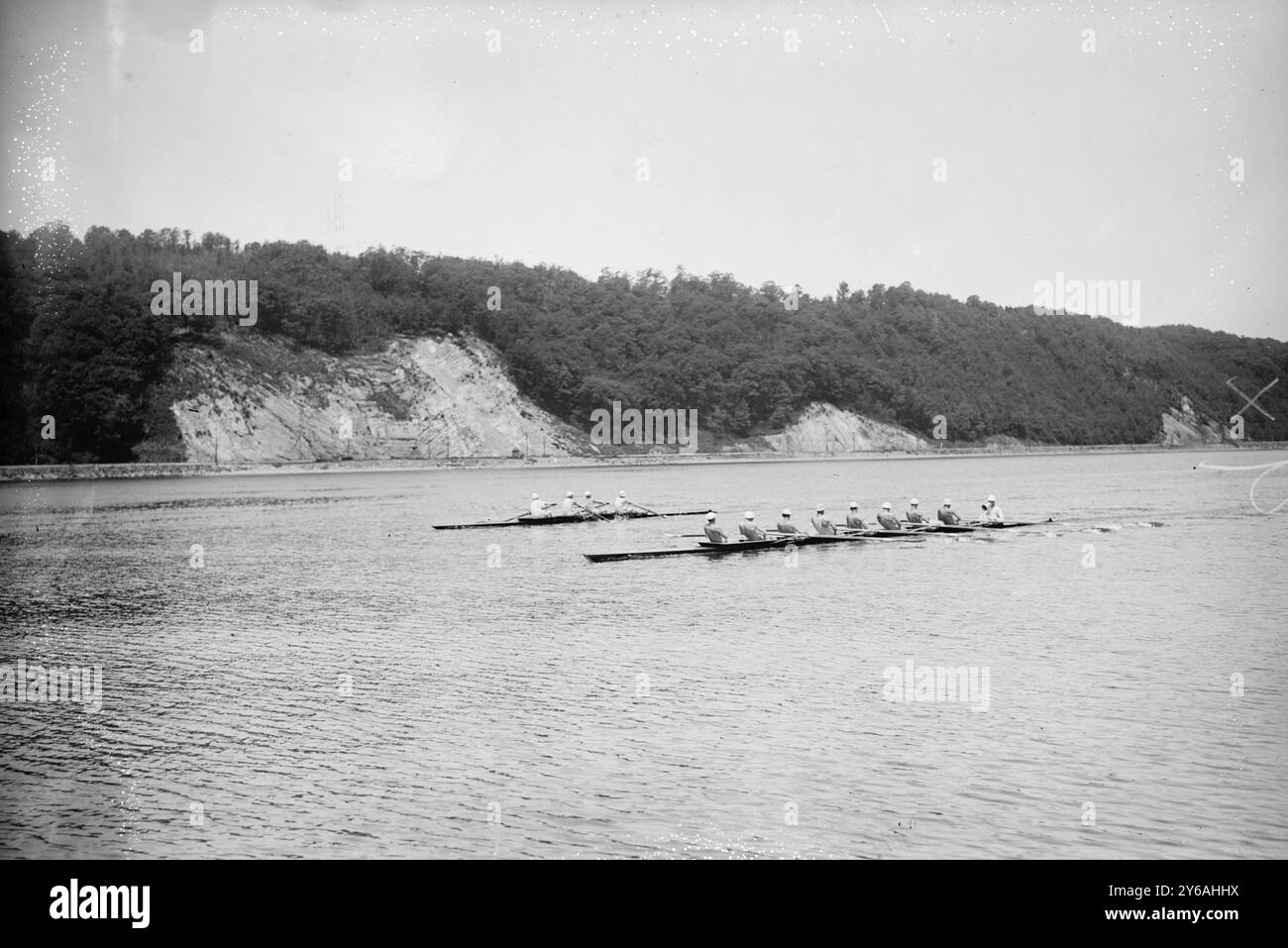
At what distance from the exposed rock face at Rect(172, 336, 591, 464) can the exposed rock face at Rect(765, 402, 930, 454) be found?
34993mm

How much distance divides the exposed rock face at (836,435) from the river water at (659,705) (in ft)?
409

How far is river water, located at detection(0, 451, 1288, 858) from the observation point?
13.7 m

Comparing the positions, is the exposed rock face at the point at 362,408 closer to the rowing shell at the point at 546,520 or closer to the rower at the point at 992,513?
the rowing shell at the point at 546,520

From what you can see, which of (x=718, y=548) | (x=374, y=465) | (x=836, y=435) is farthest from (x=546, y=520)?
(x=836, y=435)

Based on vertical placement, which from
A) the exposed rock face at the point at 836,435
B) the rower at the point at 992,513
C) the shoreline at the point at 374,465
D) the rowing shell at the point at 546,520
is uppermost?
the exposed rock face at the point at 836,435

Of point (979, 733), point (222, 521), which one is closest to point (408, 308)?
point (222, 521)

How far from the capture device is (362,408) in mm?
124625

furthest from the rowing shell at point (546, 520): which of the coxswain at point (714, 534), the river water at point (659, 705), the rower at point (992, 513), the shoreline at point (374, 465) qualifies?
the shoreline at point (374, 465)

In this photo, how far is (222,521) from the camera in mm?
60938

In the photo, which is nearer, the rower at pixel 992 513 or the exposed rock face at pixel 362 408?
the rower at pixel 992 513

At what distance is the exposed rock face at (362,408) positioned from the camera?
111 m

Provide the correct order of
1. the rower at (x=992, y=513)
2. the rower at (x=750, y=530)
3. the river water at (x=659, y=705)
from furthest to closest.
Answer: the rower at (x=992, y=513), the rower at (x=750, y=530), the river water at (x=659, y=705)
